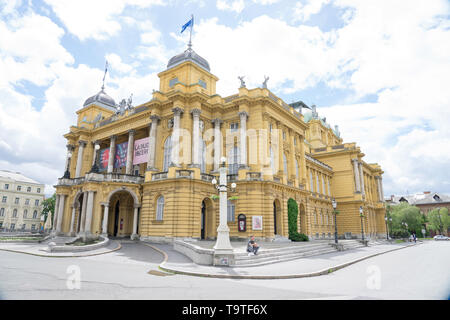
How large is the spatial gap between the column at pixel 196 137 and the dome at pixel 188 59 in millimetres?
8087

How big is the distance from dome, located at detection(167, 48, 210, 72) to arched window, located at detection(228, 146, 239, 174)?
11979mm

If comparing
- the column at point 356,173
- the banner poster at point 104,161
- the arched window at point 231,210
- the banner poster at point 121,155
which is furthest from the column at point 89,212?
the column at point 356,173

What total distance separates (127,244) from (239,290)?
64.0ft

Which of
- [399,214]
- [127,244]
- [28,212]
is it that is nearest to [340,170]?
[399,214]

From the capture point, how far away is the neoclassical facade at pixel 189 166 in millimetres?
27703

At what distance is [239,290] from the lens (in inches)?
374

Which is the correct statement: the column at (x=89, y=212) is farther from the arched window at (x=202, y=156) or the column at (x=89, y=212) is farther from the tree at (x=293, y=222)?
the tree at (x=293, y=222)

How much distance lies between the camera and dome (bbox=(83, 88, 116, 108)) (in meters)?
45.7

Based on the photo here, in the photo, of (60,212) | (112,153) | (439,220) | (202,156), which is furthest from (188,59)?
(439,220)

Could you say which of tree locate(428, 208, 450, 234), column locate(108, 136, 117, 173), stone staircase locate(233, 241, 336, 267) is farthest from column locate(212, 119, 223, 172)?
tree locate(428, 208, 450, 234)

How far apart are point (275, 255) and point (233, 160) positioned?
14316mm

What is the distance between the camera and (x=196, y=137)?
2936 cm

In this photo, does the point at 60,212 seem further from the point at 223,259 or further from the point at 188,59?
the point at 223,259

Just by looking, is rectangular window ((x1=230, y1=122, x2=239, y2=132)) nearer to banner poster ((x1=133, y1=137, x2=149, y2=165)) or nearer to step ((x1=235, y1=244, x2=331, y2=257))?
banner poster ((x1=133, y1=137, x2=149, y2=165))
